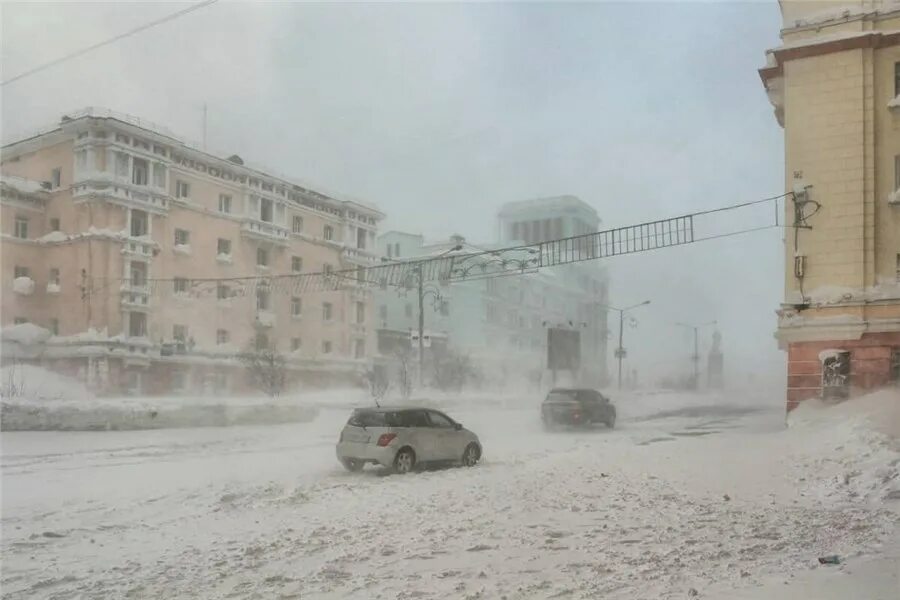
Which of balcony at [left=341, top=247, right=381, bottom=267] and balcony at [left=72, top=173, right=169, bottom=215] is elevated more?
balcony at [left=72, top=173, right=169, bottom=215]

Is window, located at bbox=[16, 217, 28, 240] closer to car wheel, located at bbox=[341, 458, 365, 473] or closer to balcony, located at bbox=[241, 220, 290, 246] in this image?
balcony, located at bbox=[241, 220, 290, 246]

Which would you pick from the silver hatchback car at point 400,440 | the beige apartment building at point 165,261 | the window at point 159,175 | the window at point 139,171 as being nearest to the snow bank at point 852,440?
the silver hatchback car at point 400,440

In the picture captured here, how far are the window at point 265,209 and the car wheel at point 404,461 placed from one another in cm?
289

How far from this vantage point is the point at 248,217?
842 cm

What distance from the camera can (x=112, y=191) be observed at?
306 inches

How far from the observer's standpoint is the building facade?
7.74 meters

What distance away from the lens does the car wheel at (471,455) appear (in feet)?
27.6

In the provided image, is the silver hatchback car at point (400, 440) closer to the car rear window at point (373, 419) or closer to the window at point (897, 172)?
the car rear window at point (373, 419)

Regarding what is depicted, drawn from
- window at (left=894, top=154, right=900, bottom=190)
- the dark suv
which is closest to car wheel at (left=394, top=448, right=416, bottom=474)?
the dark suv

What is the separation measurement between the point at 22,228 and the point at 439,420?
15.5ft

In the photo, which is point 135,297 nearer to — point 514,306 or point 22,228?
point 22,228

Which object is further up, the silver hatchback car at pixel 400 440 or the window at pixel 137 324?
the window at pixel 137 324

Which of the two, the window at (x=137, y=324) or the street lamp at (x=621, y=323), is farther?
the window at (x=137, y=324)

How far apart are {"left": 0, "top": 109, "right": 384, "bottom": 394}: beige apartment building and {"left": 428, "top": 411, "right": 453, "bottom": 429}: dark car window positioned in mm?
1015
